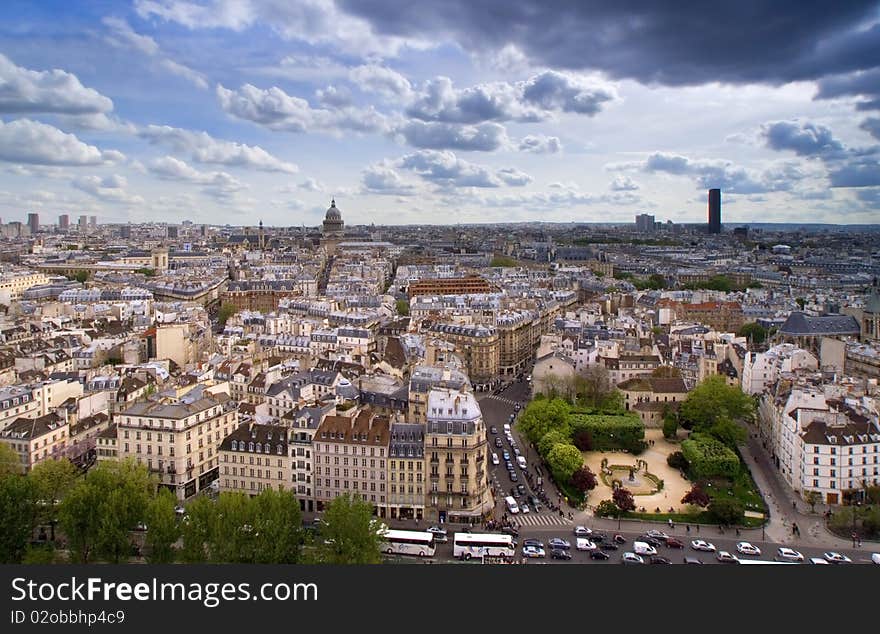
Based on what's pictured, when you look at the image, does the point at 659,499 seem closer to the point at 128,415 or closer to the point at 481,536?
the point at 481,536

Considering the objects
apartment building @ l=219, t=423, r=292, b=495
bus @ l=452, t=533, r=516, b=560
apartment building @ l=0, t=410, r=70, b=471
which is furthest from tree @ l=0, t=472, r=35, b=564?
bus @ l=452, t=533, r=516, b=560

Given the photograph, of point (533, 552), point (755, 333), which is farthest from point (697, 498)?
point (755, 333)

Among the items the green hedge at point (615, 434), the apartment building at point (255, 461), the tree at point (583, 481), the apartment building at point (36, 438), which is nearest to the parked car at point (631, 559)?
the tree at point (583, 481)

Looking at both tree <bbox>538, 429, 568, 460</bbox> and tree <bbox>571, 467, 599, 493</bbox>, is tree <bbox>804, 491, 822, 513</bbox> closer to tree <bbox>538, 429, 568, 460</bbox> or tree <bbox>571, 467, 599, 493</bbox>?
tree <bbox>571, 467, 599, 493</bbox>

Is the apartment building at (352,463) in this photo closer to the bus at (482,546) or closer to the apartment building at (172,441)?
the bus at (482,546)

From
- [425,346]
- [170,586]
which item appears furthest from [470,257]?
[170,586]
